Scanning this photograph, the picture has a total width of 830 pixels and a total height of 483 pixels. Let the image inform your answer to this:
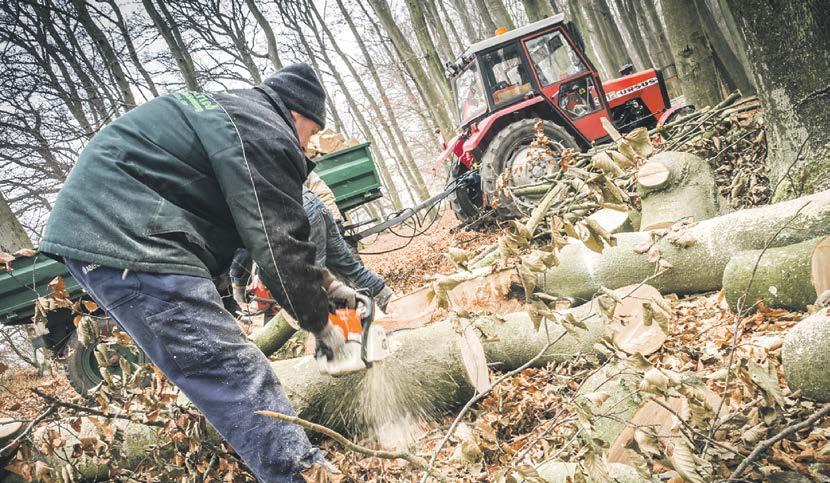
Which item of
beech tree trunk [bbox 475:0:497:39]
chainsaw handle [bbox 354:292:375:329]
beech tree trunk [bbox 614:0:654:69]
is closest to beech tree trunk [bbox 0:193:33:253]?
chainsaw handle [bbox 354:292:375:329]

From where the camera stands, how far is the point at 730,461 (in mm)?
1399

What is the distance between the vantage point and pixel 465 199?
6.54 m

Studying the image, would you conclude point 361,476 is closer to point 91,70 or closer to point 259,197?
point 259,197

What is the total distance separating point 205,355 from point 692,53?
5.68 m

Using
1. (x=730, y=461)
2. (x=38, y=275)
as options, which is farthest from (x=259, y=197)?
(x=38, y=275)

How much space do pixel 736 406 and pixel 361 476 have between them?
5.97ft

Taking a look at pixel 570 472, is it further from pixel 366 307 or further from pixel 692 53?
pixel 692 53

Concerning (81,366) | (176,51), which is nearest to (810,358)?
(81,366)

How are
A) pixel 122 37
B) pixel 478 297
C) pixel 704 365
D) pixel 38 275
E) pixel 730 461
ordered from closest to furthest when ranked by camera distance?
pixel 730 461
pixel 704 365
pixel 478 297
pixel 38 275
pixel 122 37

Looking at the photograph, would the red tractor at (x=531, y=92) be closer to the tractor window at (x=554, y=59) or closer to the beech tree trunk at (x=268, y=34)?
the tractor window at (x=554, y=59)

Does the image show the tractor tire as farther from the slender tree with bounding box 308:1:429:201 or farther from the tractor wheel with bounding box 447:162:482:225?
the slender tree with bounding box 308:1:429:201

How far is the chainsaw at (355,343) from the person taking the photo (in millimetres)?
1886

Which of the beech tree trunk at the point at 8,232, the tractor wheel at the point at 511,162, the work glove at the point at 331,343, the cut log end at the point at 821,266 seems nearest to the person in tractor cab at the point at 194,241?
the work glove at the point at 331,343

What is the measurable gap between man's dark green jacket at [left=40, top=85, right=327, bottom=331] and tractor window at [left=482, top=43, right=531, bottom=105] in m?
4.84
